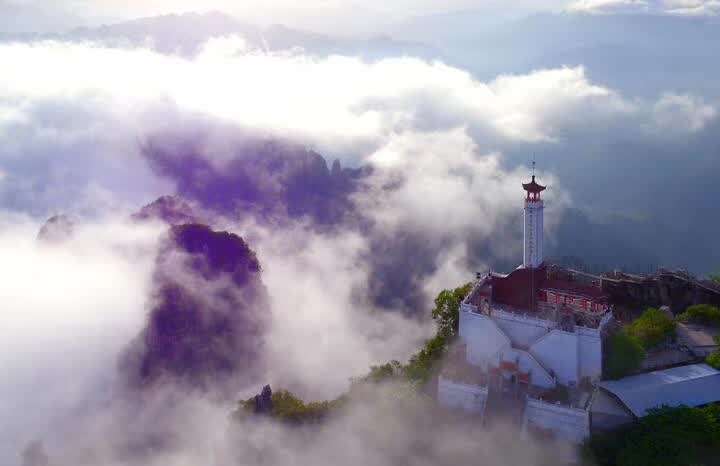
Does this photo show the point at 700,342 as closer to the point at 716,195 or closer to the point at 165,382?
the point at 165,382

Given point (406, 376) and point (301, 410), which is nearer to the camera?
point (301, 410)

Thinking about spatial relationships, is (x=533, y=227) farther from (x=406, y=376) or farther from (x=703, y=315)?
(x=703, y=315)

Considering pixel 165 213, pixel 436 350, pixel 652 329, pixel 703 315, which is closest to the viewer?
pixel 652 329

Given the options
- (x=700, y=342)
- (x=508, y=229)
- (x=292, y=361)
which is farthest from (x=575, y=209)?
(x=700, y=342)

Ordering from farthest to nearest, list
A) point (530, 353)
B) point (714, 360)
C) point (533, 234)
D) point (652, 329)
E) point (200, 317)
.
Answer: point (200, 317)
point (533, 234)
point (652, 329)
point (714, 360)
point (530, 353)

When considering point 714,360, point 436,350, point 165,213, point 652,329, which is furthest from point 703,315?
point 165,213

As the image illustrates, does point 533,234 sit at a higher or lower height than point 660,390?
higher

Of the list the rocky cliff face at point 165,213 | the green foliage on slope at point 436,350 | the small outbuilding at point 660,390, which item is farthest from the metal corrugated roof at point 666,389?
the rocky cliff face at point 165,213
